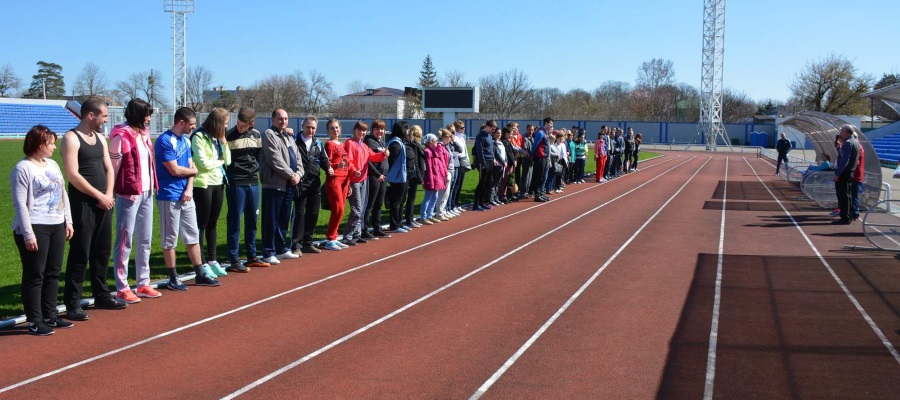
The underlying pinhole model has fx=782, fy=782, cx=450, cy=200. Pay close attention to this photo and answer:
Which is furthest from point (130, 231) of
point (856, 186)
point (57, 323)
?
point (856, 186)

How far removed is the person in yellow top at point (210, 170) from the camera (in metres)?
8.22

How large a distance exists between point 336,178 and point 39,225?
4899 millimetres

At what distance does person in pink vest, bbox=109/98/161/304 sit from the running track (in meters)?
0.38

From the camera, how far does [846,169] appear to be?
46.2 ft

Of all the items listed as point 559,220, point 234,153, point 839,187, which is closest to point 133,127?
point 234,153

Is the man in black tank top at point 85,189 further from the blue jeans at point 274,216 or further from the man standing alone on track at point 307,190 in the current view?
the man standing alone on track at point 307,190

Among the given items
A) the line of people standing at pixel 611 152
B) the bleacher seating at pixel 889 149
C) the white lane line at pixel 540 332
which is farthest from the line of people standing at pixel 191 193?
the bleacher seating at pixel 889 149

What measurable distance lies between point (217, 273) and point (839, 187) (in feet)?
36.9

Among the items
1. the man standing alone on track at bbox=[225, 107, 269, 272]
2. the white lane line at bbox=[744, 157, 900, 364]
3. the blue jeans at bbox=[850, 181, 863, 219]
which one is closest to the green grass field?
the man standing alone on track at bbox=[225, 107, 269, 272]

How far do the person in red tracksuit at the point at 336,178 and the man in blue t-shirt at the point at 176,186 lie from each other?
110 inches

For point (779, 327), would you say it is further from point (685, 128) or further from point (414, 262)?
point (685, 128)

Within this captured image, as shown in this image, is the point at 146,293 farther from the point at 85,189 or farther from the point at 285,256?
the point at 285,256

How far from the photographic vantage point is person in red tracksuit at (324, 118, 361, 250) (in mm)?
10680

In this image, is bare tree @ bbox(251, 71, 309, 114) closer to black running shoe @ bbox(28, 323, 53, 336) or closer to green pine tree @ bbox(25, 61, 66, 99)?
green pine tree @ bbox(25, 61, 66, 99)
